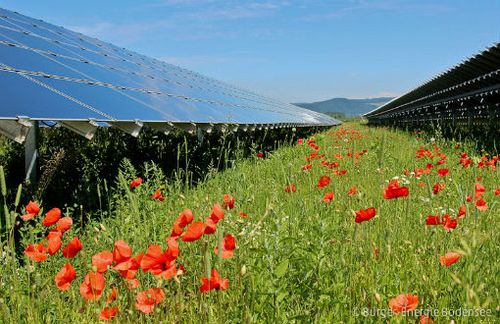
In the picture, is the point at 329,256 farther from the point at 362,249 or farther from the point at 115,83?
the point at 115,83

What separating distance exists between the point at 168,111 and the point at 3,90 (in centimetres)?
246

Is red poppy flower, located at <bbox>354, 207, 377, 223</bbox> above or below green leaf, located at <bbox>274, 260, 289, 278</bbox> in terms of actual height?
above

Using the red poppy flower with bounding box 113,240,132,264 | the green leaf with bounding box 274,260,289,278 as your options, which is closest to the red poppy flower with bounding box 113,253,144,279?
the red poppy flower with bounding box 113,240,132,264

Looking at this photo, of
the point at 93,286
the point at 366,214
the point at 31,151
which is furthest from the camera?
the point at 31,151

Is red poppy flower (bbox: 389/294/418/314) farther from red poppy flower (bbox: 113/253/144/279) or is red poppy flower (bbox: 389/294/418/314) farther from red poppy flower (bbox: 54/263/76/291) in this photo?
red poppy flower (bbox: 54/263/76/291)

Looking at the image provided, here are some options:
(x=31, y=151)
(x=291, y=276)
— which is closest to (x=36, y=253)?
(x=291, y=276)

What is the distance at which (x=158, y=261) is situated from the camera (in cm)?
148

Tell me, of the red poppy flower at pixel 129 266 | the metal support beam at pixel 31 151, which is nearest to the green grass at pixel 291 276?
the red poppy flower at pixel 129 266

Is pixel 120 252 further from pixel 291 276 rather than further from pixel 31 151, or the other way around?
pixel 31 151

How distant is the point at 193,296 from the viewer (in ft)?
6.72

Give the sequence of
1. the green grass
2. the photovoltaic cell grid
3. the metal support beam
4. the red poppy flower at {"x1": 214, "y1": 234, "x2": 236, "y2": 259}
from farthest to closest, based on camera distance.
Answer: the metal support beam
the photovoltaic cell grid
the green grass
the red poppy flower at {"x1": 214, "y1": 234, "x2": 236, "y2": 259}

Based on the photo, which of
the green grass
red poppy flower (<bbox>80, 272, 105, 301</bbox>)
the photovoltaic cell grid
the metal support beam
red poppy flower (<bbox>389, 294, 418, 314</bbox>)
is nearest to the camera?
red poppy flower (<bbox>389, 294, 418, 314</bbox>)

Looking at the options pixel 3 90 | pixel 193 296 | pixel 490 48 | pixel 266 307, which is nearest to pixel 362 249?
pixel 266 307

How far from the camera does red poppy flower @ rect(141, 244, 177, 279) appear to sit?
4.78ft
